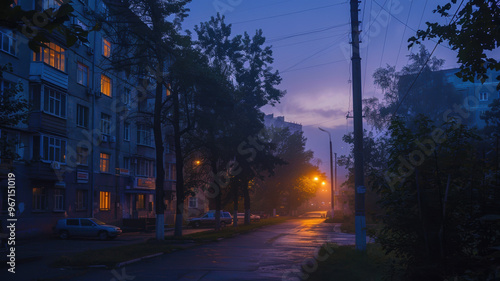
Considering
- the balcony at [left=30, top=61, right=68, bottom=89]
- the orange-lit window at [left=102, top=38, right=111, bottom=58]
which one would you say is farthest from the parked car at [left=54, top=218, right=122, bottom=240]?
the orange-lit window at [left=102, top=38, right=111, bottom=58]

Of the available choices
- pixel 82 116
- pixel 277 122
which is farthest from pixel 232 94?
pixel 277 122

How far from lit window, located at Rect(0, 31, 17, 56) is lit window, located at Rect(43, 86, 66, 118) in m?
3.07

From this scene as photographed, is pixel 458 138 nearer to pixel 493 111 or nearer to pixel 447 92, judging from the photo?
pixel 493 111

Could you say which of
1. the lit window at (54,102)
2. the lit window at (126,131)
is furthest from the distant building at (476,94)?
the lit window at (54,102)

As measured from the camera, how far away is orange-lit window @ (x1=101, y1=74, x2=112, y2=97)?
3684cm

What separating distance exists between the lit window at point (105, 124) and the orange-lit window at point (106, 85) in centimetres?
191

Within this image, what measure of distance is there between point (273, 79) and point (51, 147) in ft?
69.4

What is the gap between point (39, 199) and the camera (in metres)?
29.0

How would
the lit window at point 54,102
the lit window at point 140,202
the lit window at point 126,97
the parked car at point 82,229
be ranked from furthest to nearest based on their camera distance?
the lit window at point 140,202 < the lit window at point 126,97 < the parked car at point 82,229 < the lit window at point 54,102

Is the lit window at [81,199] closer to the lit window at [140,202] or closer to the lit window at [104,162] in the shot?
the lit window at [104,162]

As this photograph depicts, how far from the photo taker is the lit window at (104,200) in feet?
120

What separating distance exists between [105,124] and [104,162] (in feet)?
10.4

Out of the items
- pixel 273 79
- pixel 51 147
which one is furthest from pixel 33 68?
pixel 273 79

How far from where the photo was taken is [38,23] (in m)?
4.22
